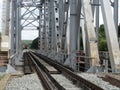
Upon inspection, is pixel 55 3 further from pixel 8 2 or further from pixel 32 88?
pixel 32 88

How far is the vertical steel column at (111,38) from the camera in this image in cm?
1716

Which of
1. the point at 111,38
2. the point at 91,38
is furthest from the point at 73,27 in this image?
the point at 111,38

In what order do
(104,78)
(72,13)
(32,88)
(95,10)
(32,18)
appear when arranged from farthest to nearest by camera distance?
1. (32,18)
2. (95,10)
3. (72,13)
4. (104,78)
5. (32,88)

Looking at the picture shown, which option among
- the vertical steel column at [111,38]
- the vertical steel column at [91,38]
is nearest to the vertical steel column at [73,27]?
the vertical steel column at [91,38]

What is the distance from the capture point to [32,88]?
42.8 ft

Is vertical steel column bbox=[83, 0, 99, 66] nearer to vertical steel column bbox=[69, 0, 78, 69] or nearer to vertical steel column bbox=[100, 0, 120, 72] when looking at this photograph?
vertical steel column bbox=[100, 0, 120, 72]

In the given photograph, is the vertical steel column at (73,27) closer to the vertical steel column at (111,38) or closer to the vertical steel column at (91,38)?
the vertical steel column at (91,38)

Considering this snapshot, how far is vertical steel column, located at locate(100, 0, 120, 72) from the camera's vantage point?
17161 millimetres

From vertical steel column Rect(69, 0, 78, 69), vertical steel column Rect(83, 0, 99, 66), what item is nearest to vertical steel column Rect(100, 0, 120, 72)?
vertical steel column Rect(83, 0, 99, 66)

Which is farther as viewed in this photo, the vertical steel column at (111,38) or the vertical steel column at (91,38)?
the vertical steel column at (91,38)

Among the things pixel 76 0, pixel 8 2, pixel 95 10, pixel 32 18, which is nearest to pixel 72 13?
pixel 76 0

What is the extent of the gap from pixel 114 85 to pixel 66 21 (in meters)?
16.3

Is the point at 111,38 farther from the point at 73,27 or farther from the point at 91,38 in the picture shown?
the point at 73,27

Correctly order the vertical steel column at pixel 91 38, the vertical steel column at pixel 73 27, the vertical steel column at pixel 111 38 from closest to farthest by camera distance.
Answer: the vertical steel column at pixel 111 38
the vertical steel column at pixel 91 38
the vertical steel column at pixel 73 27
